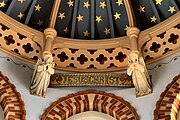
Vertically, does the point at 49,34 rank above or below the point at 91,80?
above

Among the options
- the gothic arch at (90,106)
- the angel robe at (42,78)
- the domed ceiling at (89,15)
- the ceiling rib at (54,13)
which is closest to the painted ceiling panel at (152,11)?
the domed ceiling at (89,15)

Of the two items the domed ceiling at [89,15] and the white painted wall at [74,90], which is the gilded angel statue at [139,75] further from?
the domed ceiling at [89,15]

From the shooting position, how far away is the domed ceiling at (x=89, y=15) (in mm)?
11781

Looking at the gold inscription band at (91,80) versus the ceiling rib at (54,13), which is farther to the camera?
the ceiling rib at (54,13)

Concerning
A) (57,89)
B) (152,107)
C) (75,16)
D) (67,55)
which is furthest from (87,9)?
(152,107)

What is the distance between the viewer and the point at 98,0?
12023mm

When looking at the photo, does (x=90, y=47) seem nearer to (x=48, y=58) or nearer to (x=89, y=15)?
(x=89, y=15)

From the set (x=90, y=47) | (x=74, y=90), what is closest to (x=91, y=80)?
(x=74, y=90)

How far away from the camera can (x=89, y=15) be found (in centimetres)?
1207

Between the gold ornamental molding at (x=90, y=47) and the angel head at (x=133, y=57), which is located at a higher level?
the gold ornamental molding at (x=90, y=47)

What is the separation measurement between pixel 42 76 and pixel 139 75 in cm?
197

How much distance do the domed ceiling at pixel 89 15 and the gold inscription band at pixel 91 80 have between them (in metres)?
0.98

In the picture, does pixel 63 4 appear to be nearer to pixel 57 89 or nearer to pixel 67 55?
pixel 67 55

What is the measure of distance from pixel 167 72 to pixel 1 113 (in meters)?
3.50
